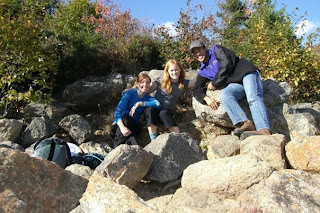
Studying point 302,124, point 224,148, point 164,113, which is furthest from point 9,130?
point 302,124

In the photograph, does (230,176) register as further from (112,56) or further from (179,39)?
(179,39)

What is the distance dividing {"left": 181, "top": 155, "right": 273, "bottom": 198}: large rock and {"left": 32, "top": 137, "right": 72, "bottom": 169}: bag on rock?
207 centimetres

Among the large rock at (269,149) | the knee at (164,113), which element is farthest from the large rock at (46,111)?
the large rock at (269,149)

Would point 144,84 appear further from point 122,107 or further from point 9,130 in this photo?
point 9,130

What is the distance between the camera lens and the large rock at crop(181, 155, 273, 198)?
2689 mm

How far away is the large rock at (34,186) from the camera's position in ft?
7.46

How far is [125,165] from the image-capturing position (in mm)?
3373

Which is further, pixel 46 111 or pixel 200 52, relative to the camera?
pixel 46 111

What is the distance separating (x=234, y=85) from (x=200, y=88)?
26.6 inches

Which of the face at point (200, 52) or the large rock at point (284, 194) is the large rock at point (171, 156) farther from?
the face at point (200, 52)

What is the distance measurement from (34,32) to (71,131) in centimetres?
216

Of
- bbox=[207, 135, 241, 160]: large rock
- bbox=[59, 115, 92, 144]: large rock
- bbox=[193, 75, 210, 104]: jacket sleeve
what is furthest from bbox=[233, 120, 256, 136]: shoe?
bbox=[59, 115, 92, 144]: large rock

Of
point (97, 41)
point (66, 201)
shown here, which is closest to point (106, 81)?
point (97, 41)

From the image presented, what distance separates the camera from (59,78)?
715cm
